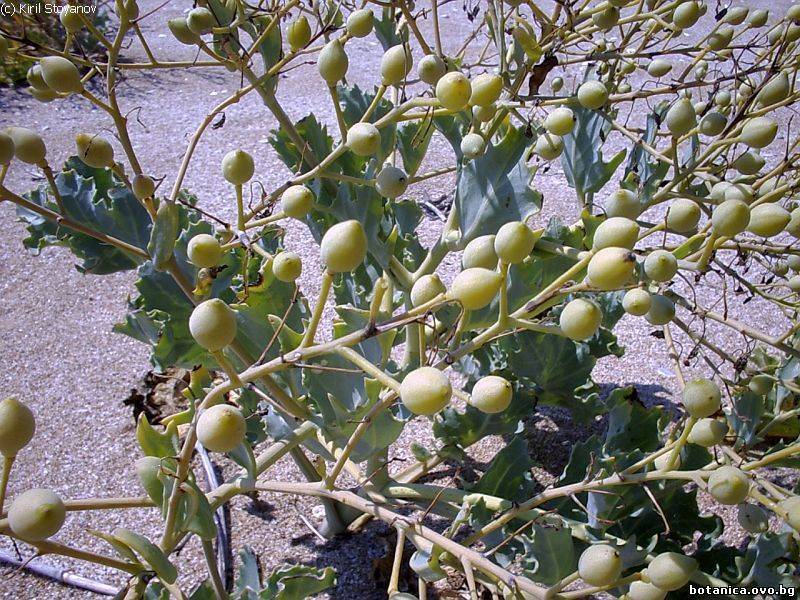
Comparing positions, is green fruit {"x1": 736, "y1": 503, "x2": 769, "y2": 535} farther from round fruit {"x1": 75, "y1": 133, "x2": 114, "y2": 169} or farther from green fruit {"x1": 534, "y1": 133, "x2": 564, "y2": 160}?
round fruit {"x1": 75, "y1": 133, "x2": 114, "y2": 169}

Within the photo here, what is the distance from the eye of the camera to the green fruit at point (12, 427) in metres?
0.62

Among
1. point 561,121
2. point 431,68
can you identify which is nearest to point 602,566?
point 561,121

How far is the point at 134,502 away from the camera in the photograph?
2.21 ft

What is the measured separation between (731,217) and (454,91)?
1.05 ft

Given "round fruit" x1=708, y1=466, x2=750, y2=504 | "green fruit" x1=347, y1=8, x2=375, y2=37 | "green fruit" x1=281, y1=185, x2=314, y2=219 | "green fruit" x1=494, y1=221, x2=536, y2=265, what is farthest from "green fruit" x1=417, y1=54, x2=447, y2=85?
"round fruit" x1=708, y1=466, x2=750, y2=504

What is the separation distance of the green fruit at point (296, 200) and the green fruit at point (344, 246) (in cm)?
21

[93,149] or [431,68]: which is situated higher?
[431,68]

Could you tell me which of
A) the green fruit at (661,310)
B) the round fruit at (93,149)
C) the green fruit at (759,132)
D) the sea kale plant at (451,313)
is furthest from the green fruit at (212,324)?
the green fruit at (759,132)

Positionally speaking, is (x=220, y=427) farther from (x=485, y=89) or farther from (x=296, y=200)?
(x=485, y=89)

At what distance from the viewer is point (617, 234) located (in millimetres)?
680

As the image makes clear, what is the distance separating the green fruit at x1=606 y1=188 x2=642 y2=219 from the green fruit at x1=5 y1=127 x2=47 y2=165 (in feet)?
2.27

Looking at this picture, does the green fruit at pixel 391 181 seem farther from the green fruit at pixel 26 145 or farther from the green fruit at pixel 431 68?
the green fruit at pixel 26 145

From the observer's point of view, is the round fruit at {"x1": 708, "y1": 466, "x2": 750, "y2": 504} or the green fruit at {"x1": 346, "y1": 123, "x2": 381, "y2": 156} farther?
the green fruit at {"x1": 346, "y1": 123, "x2": 381, "y2": 156}

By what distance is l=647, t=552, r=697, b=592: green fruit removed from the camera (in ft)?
2.17
